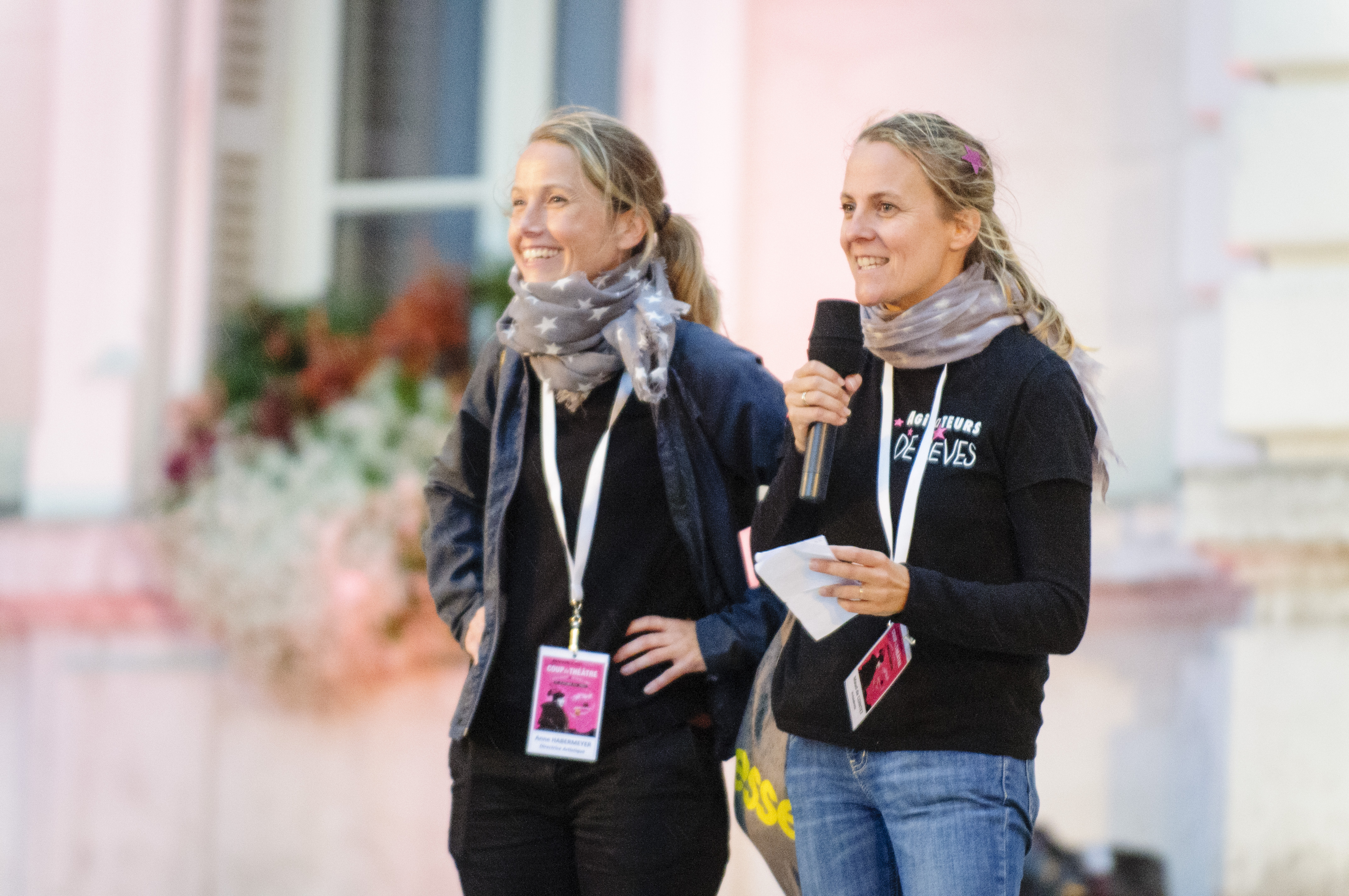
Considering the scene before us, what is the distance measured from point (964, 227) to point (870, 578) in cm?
50

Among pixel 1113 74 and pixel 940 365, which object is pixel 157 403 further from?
pixel 940 365

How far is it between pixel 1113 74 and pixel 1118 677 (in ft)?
5.43

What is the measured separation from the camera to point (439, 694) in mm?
4449

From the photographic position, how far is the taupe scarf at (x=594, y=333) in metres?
2.17

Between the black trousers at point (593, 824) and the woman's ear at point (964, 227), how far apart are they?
824 mm

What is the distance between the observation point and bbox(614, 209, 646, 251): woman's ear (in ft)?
7.48

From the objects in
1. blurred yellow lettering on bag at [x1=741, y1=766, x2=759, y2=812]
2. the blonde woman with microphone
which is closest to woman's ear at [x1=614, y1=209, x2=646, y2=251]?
the blonde woman with microphone

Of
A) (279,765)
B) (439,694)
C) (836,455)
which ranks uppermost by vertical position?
(836,455)

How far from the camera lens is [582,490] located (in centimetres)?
219

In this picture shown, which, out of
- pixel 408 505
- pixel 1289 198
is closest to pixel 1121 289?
pixel 1289 198

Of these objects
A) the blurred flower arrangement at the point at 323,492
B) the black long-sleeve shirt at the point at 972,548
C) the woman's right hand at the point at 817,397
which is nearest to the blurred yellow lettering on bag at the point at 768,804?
the black long-sleeve shirt at the point at 972,548

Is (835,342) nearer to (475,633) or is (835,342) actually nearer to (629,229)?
A: (629,229)

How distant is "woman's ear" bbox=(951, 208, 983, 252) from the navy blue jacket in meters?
0.48

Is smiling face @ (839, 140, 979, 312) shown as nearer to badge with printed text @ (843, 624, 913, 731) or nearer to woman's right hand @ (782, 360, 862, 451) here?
woman's right hand @ (782, 360, 862, 451)
